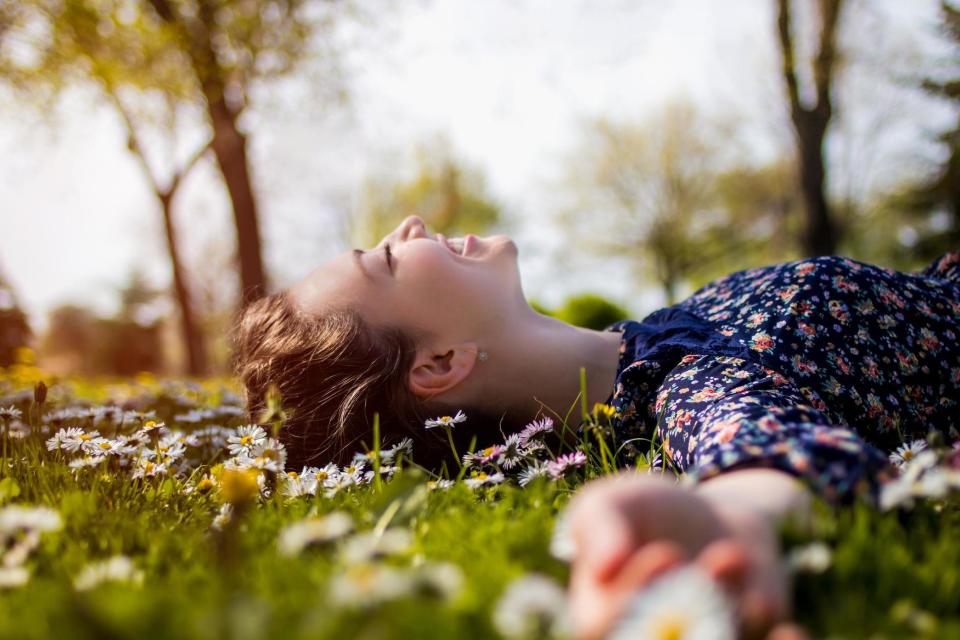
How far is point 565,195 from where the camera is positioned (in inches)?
1180

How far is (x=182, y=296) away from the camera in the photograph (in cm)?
1422

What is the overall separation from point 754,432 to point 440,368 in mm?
1370

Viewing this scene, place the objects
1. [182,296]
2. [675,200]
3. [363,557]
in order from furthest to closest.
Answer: [675,200], [182,296], [363,557]

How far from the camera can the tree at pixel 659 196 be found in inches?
1062

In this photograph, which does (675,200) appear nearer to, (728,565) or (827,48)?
(827,48)

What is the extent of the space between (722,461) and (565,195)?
29.5m

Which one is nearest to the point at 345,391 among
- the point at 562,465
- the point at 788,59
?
the point at 562,465

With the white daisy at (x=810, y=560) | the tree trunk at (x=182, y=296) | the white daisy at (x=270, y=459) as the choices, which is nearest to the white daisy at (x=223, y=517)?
the white daisy at (x=270, y=459)

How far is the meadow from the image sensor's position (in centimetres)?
77

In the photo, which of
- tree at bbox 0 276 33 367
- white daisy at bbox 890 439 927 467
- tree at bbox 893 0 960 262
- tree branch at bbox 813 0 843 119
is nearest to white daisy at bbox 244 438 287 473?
white daisy at bbox 890 439 927 467

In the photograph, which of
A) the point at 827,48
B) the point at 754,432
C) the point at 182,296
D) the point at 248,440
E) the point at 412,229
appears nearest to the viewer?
the point at 754,432

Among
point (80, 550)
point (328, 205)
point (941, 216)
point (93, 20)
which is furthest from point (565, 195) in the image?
point (80, 550)

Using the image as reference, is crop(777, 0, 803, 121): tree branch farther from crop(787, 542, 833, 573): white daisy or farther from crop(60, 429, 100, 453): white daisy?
crop(787, 542, 833, 573): white daisy

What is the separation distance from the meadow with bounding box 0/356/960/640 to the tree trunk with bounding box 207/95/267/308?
27.1 ft
